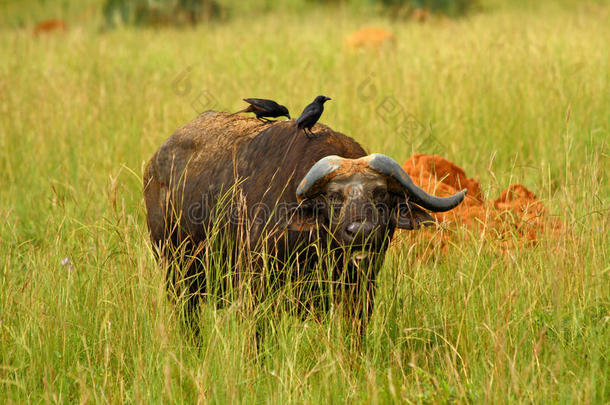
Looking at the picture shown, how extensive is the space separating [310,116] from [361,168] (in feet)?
1.72

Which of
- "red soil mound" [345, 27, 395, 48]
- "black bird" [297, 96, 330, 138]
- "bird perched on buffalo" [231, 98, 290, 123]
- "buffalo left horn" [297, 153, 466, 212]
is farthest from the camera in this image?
"red soil mound" [345, 27, 395, 48]

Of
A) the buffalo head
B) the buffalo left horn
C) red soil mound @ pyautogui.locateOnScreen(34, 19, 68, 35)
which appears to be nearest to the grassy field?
the buffalo head

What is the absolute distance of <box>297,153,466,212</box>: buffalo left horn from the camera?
3.64m

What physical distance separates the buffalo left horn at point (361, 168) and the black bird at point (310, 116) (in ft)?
1.24

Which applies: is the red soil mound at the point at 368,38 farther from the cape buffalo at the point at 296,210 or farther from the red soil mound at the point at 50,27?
the cape buffalo at the point at 296,210

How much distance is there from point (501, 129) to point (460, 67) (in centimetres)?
156

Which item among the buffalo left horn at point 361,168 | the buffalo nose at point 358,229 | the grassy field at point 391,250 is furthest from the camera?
the buffalo left horn at point 361,168

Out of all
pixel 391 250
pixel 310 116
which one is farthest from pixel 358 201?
pixel 391 250

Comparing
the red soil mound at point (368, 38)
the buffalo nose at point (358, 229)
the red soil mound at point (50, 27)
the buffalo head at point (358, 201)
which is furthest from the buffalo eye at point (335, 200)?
the red soil mound at point (50, 27)

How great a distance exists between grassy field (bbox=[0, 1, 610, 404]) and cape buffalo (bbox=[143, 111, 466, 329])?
0.83 ft

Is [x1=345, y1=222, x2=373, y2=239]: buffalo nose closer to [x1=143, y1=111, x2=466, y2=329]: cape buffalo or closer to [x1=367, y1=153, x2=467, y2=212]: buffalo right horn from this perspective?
[x1=143, y1=111, x2=466, y2=329]: cape buffalo

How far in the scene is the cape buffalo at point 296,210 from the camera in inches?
144

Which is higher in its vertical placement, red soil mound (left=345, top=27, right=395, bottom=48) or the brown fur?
red soil mound (left=345, top=27, right=395, bottom=48)

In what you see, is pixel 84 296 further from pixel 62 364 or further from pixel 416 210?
pixel 416 210
